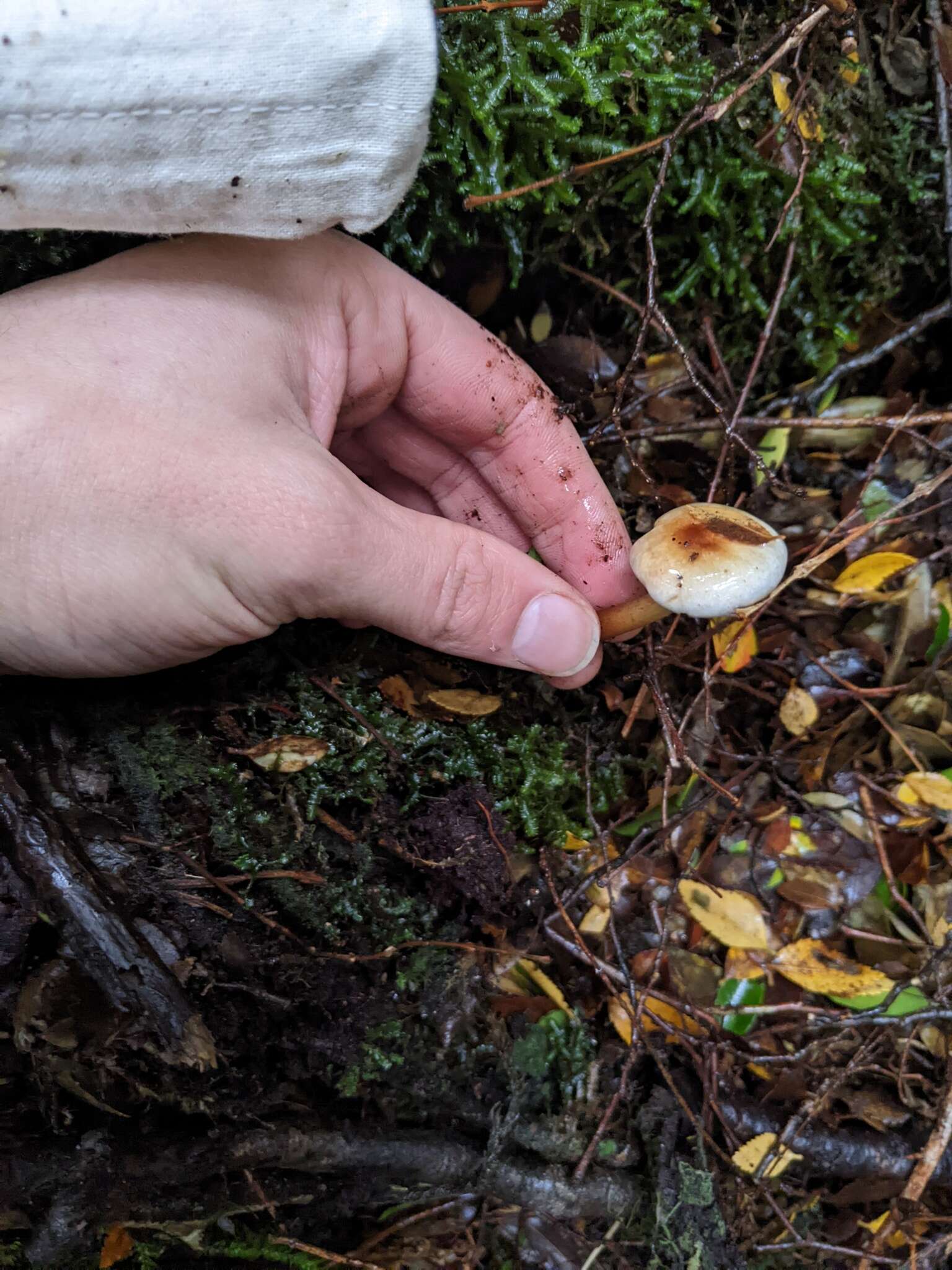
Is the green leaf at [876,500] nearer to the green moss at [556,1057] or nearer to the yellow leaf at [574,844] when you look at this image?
the yellow leaf at [574,844]

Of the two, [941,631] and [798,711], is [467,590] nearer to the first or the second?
[798,711]

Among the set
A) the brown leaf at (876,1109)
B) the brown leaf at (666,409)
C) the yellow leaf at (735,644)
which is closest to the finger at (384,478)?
the brown leaf at (666,409)

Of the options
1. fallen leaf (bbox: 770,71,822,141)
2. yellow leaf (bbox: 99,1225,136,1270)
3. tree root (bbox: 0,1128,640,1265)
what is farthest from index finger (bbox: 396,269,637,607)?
yellow leaf (bbox: 99,1225,136,1270)

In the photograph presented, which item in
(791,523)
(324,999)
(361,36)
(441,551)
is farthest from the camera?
(791,523)

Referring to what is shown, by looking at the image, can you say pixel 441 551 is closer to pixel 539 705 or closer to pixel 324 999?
pixel 539 705

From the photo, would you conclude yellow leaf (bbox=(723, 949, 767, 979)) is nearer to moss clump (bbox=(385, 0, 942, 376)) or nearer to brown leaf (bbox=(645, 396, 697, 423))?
brown leaf (bbox=(645, 396, 697, 423))

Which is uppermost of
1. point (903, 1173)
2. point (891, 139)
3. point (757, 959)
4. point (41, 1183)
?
point (891, 139)

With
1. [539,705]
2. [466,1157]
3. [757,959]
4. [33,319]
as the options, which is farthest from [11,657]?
[757,959]

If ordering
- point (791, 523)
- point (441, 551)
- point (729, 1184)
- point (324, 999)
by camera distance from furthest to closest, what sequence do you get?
point (791, 523) < point (729, 1184) < point (324, 999) < point (441, 551)
